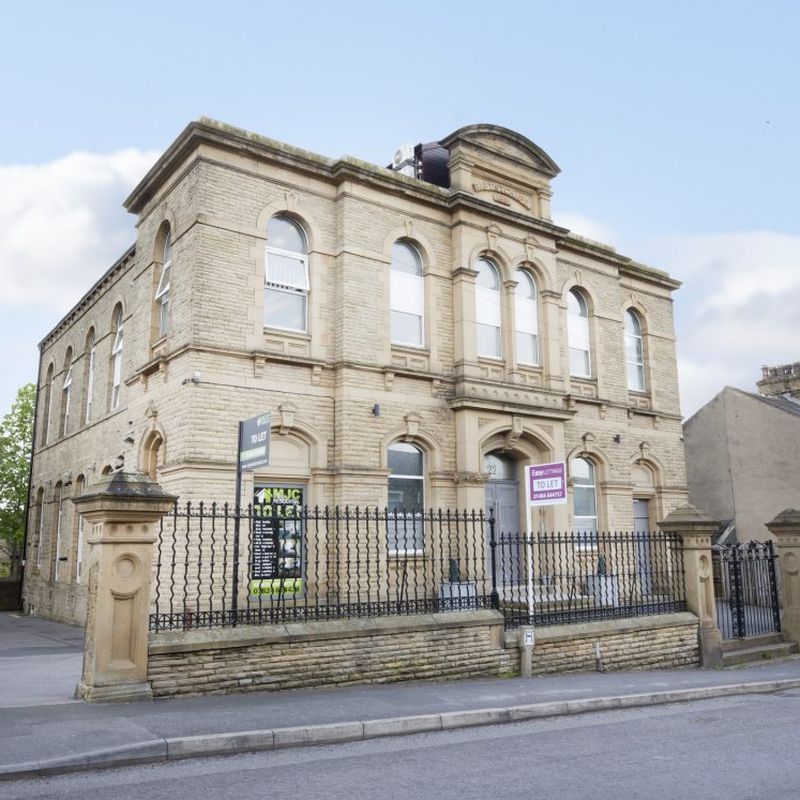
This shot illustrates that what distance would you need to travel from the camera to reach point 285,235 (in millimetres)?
15703

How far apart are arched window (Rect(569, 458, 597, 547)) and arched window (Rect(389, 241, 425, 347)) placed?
5223 millimetres

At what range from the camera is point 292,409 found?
14.7 m

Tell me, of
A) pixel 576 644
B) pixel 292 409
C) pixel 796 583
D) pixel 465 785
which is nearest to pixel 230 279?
pixel 292 409

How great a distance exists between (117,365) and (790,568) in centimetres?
1563

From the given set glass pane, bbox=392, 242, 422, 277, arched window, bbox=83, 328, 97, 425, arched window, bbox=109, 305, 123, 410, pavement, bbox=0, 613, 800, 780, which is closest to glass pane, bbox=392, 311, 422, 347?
glass pane, bbox=392, 242, 422, 277

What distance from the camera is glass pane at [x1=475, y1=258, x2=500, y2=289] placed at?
706 inches

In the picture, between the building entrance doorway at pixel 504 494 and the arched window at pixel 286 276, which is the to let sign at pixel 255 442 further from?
the building entrance doorway at pixel 504 494

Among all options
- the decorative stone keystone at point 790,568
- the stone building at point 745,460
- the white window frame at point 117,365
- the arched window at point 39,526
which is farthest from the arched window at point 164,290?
the stone building at point 745,460

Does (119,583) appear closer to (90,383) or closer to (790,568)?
(790,568)

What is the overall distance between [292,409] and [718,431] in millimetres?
18612

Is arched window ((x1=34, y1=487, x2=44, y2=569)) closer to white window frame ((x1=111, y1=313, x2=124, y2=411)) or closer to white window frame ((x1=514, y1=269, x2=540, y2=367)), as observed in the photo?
white window frame ((x1=111, y1=313, x2=124, y2=411))

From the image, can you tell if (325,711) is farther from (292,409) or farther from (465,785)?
(292,409)

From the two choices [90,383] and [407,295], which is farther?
[90,383]

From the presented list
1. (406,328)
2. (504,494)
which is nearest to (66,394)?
(406,328)
